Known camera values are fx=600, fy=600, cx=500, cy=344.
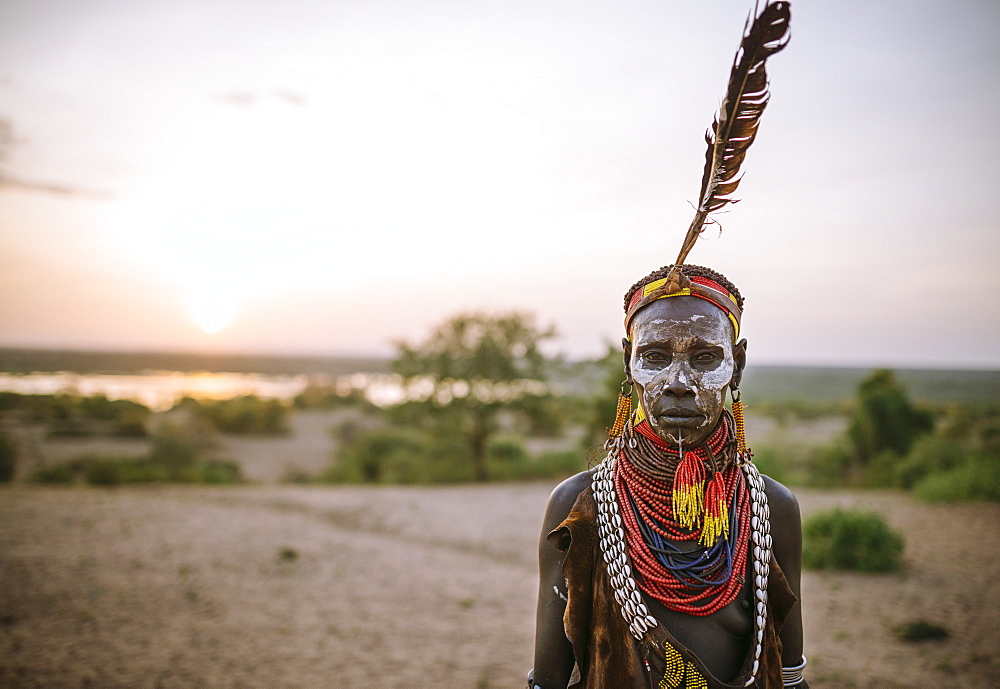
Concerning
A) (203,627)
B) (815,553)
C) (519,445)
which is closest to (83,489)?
Result: (203,627)

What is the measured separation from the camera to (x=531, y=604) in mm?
8695

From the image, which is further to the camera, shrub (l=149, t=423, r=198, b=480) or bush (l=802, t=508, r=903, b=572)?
shrub (l=149, t=423, r=198, b=480)

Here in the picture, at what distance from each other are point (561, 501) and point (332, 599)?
7.52 meters

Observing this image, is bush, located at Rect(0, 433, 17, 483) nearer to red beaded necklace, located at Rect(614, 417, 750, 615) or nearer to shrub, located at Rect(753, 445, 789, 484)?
shrub, located at Rect(753, 445, 789, 484)

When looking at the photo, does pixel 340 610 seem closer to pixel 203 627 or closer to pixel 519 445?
pixel 203 627

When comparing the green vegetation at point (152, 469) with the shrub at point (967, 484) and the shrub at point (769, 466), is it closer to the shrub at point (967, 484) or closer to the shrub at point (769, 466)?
the shrub at point (769, 466)

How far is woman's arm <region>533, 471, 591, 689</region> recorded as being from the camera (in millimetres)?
2158

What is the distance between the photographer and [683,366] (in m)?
2.02

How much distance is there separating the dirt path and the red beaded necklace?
5.04m

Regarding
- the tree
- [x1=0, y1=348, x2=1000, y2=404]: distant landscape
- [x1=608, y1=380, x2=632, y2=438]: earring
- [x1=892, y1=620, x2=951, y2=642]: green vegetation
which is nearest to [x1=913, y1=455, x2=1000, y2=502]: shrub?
the tree

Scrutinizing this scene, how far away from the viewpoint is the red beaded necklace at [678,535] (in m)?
2.05

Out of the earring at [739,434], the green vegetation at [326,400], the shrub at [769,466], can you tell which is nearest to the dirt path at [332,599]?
the shrub at [769,466]

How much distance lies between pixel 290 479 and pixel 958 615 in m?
17.5

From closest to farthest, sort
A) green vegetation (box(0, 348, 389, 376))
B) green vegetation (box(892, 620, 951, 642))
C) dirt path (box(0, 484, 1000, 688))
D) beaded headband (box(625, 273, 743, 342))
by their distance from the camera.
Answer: beaded headband (box(625, 273, 743, 342)) → dirt path (box(0, 484, 1000, 688)) → green vegetation (box(892, 620, 951, 642)) → green vegetation (box(0, 348, 389, 376))
